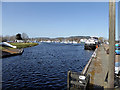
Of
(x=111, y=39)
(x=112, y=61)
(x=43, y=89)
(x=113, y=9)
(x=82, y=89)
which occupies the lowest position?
(x=43, y=89)

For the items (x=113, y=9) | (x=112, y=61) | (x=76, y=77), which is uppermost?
(x=113, y=9)

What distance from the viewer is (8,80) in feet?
29.4

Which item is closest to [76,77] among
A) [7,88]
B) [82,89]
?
[82,89]

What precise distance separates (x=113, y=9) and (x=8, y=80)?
9586 millimetres

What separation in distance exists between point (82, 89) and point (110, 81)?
1.50 meters

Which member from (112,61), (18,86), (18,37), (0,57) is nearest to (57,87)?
(18,86)

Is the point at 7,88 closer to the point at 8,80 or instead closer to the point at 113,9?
the point at 8,80

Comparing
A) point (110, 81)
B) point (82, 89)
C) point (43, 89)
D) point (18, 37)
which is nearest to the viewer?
point (110, 81)

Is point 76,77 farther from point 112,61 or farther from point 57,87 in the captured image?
point 57,87

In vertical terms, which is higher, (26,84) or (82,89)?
(82,89)

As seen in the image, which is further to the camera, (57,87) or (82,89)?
(57,87)

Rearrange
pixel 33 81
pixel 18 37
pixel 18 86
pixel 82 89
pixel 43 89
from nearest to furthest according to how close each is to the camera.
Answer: pixel 82 89, pixel 43 89, pixel 18 86, pixel 33 81, pixel 18 37

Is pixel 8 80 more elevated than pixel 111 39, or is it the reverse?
pixel 111 39

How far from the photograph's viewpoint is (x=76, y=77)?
4.73 meters
